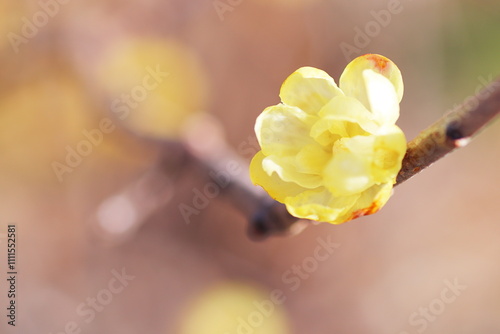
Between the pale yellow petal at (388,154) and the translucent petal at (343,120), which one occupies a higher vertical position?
the translucent petal at (343,120)

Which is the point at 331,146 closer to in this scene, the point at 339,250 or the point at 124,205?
the point at 124,205

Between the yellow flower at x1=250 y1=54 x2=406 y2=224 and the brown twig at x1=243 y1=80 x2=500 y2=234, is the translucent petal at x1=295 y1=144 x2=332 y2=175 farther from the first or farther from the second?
the brown twig at x1=243 y1=80 x2=500 y2=234

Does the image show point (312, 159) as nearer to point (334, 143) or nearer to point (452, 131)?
point (334, 143)

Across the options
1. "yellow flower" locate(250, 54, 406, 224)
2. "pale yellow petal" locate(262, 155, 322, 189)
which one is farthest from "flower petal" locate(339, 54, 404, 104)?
"pale yellow petal" locate(262, 155, 322, 189)

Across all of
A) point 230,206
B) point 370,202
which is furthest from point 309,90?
point 230,206

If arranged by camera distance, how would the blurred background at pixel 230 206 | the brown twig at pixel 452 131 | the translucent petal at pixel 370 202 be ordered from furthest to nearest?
the blurred background at pixel 230 206 < the translucent petal at pixel 370 202 < the brown twig at pixel 452 131

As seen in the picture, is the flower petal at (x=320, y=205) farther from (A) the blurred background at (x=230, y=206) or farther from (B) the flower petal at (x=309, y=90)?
(A) the blurred background at (x=230, y=206)

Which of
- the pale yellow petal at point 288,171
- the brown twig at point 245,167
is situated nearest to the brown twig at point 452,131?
the brown twig at point 245,167
